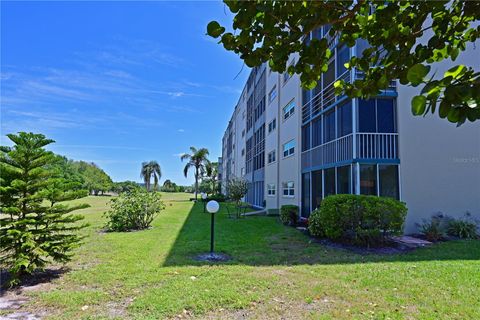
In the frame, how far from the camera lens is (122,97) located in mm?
21031

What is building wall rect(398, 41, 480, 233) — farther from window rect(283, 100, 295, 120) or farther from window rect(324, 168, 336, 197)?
window rect(283, 100, 295, 120)

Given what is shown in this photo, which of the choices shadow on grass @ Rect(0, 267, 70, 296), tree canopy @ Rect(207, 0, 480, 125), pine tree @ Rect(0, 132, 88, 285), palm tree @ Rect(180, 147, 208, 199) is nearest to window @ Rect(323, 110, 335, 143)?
pine tree @ Rect(0, 132, 88, 285)

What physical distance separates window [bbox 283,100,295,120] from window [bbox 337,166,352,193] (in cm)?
730

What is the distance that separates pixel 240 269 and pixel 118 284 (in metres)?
2.51

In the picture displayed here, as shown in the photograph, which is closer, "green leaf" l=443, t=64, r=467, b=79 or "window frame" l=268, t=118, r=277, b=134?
"green leaf" l=443, t=64, r=467, b=79

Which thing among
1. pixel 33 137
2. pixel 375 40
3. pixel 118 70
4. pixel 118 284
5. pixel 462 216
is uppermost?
pixel 118 70

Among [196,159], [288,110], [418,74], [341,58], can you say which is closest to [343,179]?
[341,58]

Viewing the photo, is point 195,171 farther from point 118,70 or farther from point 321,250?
point 321,250

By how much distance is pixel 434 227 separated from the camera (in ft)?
35.7

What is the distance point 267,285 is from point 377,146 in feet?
27.2

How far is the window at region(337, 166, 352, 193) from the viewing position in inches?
490

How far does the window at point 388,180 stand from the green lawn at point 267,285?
2.94 metres

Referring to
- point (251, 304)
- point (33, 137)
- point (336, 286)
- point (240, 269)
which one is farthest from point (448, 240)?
point (33, 137)

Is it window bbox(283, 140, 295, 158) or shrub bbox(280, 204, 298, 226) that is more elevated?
window bbox(283, 140, 295, 158)
